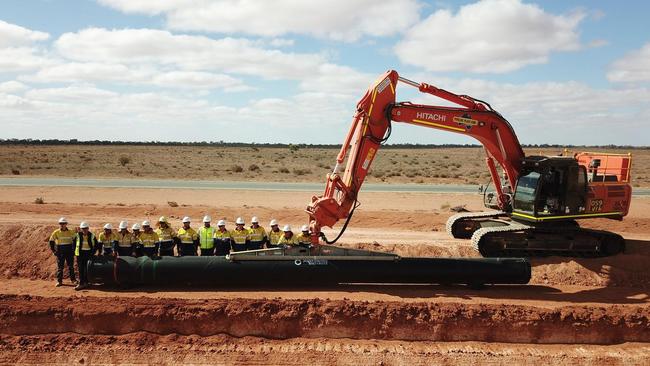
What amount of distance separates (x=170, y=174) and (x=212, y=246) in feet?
113

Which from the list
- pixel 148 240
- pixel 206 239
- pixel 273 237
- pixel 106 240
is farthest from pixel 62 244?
pixel 273 237

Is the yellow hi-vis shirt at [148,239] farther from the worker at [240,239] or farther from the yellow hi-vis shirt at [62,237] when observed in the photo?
the worker at [240,239]

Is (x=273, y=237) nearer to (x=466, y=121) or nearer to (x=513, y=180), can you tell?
(x=466, y=121)

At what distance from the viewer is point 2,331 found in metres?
11.7

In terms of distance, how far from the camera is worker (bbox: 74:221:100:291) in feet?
43.5

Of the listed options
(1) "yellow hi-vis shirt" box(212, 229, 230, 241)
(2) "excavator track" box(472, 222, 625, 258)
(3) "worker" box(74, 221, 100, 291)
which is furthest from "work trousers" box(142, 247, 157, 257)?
(2) "excavator track" box(472, 222, 625, 258)

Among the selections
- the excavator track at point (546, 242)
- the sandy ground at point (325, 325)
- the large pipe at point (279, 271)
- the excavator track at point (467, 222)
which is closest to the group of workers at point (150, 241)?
the large pipe at point (279, 271)

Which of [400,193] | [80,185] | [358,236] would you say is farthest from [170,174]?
[358,236]

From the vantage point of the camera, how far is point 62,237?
1348 cm

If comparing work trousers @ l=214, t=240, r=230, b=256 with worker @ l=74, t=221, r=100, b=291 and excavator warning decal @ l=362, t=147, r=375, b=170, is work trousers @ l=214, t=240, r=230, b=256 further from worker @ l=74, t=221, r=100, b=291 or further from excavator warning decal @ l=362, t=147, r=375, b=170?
excavator warning decal @ l=362, t=147, r=375, b=170

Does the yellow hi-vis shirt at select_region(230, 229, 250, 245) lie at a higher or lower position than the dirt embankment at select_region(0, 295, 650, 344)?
higher

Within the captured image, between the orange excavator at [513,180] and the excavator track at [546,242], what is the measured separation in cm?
3

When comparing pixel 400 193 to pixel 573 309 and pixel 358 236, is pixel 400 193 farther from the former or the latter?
pixel 573 309

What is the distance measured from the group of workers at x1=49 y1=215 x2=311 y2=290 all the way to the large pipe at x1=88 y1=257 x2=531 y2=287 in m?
0.56
